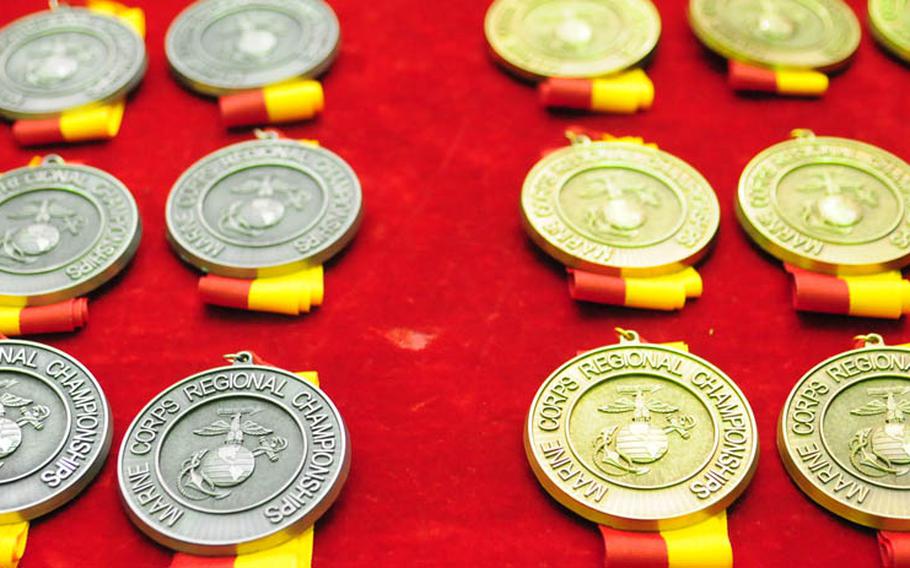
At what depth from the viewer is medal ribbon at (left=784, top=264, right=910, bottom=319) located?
114 inches

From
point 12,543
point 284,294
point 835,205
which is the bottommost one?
point 12,543

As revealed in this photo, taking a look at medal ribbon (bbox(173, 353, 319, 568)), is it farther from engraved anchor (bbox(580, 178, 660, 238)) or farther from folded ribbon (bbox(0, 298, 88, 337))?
engraved anchor (bbox(580, 178, 660, 238))

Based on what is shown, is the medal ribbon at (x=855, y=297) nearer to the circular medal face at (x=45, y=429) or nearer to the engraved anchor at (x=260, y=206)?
the engraved anchor at (x=260, y=206)

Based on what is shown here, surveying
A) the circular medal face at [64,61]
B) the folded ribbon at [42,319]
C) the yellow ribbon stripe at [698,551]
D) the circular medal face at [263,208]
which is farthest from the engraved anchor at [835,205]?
the circular medal face at [64,61]

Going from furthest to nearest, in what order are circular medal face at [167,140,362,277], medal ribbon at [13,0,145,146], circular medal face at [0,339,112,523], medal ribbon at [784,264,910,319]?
1. medal ribbon at [13,0,145,146]
2. circular medal face at [167,140,362,277]
3. medal ribbon at [784,264,910,319]
4. circular medal face at [0,339,112,523]

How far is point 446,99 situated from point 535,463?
137cm

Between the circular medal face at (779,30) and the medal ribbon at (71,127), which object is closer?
the medal ribbon at (71,127)

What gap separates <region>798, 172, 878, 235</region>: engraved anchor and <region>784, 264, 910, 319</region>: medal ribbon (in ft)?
0.59

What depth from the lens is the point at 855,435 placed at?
8.43 ft

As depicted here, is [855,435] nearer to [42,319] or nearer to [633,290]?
[633,290]

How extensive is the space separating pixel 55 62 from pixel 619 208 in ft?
5.76

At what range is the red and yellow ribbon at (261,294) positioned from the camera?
115 inches

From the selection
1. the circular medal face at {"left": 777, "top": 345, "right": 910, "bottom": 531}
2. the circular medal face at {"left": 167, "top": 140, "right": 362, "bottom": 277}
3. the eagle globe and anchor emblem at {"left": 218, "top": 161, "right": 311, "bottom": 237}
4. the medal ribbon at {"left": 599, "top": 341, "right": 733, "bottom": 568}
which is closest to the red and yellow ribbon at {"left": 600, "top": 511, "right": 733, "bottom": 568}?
the medal ribbon at {"left": 599, "top": 341, "right": 733, "bottom": 568}

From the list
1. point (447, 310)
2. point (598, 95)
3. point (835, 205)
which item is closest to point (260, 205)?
point (447, 310)
